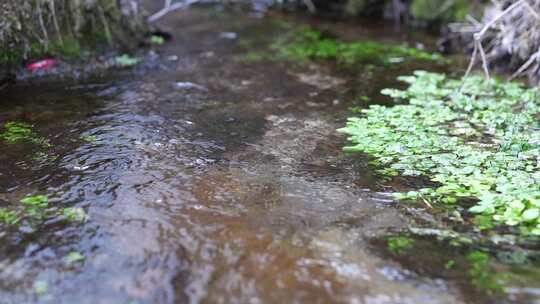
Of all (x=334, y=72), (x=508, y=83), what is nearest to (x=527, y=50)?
(x=508, y=83)

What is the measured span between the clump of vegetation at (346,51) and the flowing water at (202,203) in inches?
62.1

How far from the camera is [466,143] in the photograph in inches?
183

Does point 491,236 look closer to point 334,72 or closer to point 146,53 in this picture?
point 334,72

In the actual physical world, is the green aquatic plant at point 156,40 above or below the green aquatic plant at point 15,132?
below

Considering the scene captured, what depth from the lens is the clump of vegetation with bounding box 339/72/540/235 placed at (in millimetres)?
3590

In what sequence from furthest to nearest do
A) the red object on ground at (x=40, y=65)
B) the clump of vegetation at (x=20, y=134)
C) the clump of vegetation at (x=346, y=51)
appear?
the clump of vegetation at (x=346, y=51), the red object on ground at (x=40, y=65), the clump of vegetation at (x=20, y=134)

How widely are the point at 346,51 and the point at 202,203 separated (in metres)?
5.20

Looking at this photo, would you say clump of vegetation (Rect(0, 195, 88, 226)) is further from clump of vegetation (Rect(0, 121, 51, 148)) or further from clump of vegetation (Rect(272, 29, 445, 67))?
clump of vegetation (Rect(272, 29, 445, 67))

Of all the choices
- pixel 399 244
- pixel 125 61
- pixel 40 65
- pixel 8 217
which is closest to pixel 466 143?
pixel 399 244

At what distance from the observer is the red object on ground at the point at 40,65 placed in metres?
6.23

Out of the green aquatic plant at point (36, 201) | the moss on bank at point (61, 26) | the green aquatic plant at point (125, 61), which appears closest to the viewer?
the green aquatic plant at point (36, 201)

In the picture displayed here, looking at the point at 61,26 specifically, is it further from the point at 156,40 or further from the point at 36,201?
the point at 36,201

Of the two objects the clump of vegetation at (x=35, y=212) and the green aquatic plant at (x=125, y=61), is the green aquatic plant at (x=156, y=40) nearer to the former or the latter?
the green aquatic plant at (x=125, y=61)

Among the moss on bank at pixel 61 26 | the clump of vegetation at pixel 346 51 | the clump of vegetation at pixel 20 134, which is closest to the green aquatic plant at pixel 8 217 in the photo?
the clump of vegetation at pixel 20 134
